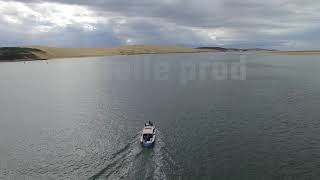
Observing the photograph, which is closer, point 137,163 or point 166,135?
point 137,163

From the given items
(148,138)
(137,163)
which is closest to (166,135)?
(148,138)

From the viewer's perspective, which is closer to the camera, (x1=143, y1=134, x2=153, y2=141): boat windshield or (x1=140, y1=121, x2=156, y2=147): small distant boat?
(x1=140, y1=121, x2=156, y2=147): small distant boat

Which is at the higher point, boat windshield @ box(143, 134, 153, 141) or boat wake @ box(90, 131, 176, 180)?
boat windshield @ box(143, 134, 153, 141)

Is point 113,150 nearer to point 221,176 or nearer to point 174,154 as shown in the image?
point 174,154

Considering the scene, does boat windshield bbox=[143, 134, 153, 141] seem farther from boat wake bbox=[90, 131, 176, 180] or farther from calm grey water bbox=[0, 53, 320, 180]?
calm grey water bbox=[0, 53, 320, 180]

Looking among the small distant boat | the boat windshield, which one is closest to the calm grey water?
the small distant boat

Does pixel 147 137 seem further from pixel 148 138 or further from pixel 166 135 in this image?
pixel 166 135

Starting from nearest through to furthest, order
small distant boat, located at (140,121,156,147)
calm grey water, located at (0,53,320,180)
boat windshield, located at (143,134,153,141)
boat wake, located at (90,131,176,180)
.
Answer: boat wake, located at (90,131,176,180), calm grey water, located at (0,53,320,180), small distant boat, located at (140,121,156,147), boat windshield, located at (143,134,153,141)

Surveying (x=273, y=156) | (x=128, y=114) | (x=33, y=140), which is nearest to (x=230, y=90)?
(x=128, y=114)
